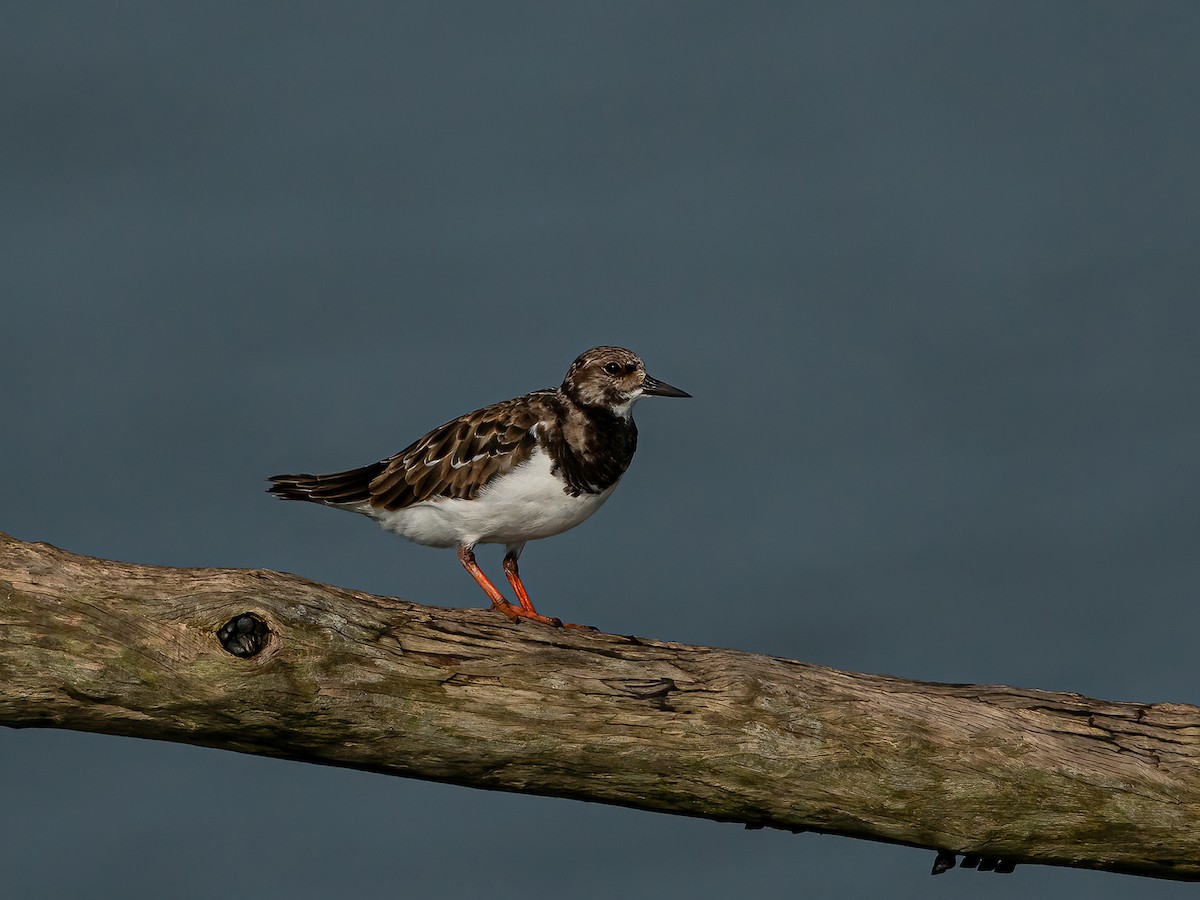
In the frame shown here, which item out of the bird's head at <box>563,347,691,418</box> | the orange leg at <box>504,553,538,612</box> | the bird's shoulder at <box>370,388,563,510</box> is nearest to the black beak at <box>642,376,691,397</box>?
the bird's head at <box>563,347,691,418</box>

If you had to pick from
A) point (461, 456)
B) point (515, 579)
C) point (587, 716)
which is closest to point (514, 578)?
point (515, 579)

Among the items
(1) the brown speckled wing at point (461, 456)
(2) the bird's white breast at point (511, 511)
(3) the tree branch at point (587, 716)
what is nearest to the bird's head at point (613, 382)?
(1) the brown speckled wing at point (461, 456)

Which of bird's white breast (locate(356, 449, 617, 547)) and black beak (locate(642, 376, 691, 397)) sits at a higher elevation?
black beak (locate(642, 376, 691, 397))

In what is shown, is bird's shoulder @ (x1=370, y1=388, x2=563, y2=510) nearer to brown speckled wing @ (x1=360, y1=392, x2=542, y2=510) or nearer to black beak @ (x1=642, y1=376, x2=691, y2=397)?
brown speckled wing @ (x1=360, y1=392, x2=542, y2=510)

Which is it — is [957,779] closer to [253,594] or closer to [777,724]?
[777,724]

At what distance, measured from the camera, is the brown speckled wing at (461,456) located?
9172 millimetres

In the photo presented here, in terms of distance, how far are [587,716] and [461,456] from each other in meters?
2.64

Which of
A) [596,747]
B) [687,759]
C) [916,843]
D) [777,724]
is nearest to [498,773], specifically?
[596,747]

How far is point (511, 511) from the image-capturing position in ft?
29.8

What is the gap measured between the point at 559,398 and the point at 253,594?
3.24 meters

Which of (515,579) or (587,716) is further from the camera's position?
(515,579)

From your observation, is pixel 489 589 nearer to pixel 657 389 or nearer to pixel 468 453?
pixel 468 453

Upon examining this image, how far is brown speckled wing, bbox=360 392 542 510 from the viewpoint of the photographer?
361 inches

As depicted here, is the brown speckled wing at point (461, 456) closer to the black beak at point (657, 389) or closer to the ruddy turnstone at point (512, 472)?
the ruddy turnstone at point (512, 472)
